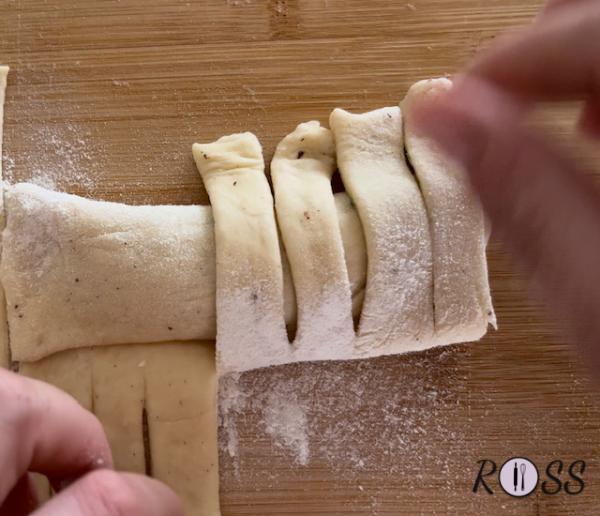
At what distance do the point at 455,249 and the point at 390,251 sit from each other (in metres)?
0.12

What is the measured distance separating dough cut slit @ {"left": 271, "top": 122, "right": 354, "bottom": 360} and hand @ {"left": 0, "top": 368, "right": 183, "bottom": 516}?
377 millimetres

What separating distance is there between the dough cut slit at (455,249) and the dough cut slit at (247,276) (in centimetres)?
28

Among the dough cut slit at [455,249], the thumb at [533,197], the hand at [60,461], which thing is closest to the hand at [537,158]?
the thumb at [533,197]

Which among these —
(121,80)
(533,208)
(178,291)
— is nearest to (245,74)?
(121,80)

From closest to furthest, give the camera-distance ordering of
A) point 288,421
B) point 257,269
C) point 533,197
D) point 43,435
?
point 533,197, point 43,435, point 257,269, point 288,421

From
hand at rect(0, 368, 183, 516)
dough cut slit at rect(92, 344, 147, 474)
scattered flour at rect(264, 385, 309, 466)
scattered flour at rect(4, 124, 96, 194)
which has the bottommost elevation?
scattered flour at rect(264, 385, 309, 466)

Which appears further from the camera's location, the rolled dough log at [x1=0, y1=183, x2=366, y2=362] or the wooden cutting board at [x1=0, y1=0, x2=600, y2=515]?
the wooden cutting board at [x1=0, y1=0, x2=600, y2=515]

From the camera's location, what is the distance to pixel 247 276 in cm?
117

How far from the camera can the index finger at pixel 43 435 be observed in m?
0.87

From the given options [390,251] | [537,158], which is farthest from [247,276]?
[537,158]

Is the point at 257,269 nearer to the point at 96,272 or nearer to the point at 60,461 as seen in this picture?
the point at 96,272

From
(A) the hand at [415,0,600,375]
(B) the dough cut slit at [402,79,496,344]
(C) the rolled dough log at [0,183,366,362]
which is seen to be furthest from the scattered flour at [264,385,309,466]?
(A) the hand at [415,0,600,375]

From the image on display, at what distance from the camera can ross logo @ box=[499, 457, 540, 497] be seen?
135 cm

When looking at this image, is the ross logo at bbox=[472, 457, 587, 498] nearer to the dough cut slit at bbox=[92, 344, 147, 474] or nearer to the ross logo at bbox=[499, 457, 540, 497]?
the ross logo at bbox=[499, 457, 540, 497]
